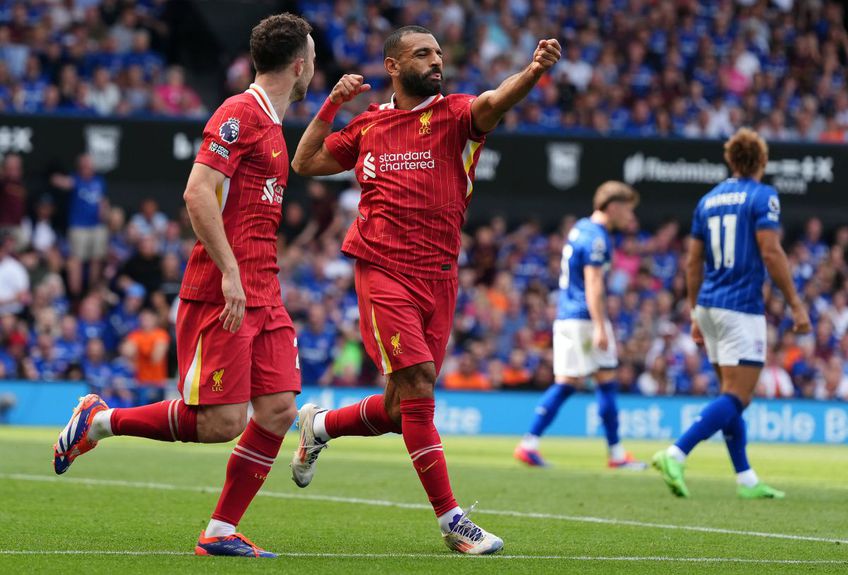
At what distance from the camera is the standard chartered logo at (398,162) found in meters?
7.02

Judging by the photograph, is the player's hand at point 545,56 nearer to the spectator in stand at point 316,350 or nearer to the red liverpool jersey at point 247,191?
the red liverpool jersey at point 247,191

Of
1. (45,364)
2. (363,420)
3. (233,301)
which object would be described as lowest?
(45,364)

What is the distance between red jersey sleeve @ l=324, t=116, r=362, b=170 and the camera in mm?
7293

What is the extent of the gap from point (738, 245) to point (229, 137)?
4.78 m

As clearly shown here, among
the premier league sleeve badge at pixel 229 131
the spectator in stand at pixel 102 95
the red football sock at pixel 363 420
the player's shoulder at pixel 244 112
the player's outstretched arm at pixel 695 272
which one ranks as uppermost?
the spectator in stand at pixel 102 95

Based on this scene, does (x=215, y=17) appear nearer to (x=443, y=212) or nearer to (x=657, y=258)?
(x=657, y=258)

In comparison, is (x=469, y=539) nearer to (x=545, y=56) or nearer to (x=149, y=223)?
(x=545, y=56)

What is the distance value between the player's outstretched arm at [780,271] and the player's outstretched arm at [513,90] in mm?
3490

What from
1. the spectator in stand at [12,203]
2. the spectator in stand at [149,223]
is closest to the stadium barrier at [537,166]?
the spectator in stand at [12,203]

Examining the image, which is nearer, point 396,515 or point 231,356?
point 231,356

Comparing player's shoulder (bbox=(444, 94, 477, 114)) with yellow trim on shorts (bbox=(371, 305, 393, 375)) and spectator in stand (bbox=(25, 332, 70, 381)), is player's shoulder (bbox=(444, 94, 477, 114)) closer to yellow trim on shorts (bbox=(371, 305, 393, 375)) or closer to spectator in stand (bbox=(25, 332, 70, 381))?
yellow trim on shorts (bbox=(371, 305, 393, 375))

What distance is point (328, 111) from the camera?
7.30m

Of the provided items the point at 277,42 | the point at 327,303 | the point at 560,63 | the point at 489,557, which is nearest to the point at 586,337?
the point at 489,557

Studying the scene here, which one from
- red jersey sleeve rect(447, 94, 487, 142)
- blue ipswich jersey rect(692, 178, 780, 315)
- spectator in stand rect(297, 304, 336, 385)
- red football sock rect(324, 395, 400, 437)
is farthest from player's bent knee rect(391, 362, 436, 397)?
spectator in stand rect(297, 304, 336, 385)
